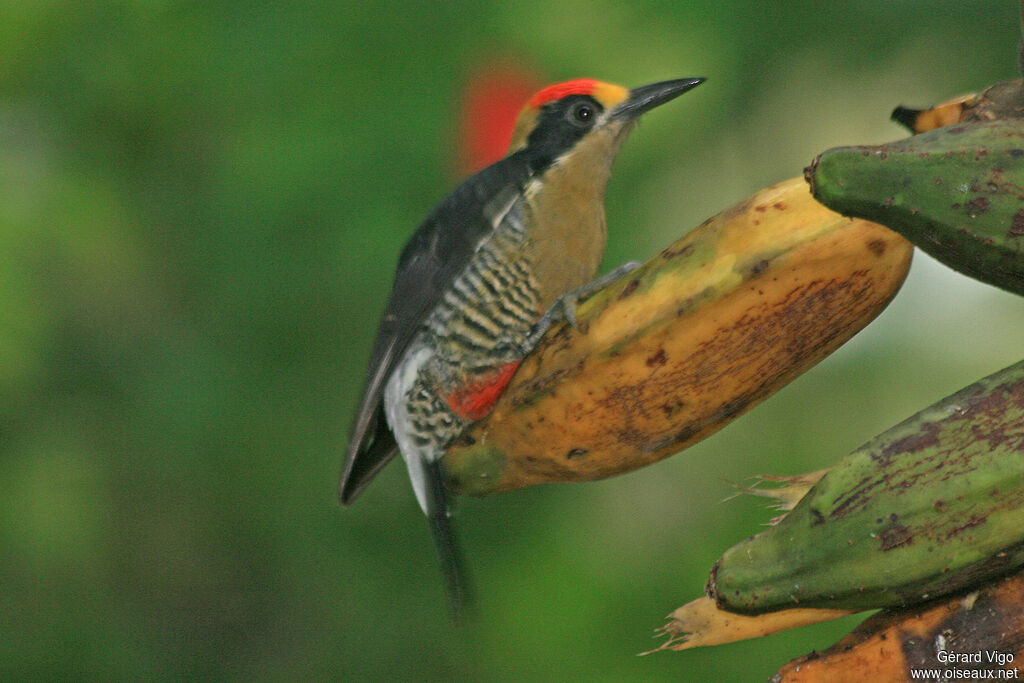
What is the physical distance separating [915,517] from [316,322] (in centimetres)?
191

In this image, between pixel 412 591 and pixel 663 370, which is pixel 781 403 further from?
pixel 663 370

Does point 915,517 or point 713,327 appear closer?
point 915,517

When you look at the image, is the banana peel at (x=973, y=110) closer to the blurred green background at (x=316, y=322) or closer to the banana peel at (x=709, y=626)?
the banana peel at (x=709, y=626)

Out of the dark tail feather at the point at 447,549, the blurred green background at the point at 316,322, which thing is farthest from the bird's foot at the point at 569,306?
the blurred green background at the point at 316,322

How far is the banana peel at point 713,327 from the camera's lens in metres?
1.05

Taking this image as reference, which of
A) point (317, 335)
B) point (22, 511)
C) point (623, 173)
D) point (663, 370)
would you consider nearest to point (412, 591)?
point (317, 335)

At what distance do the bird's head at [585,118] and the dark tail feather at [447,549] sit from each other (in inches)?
25.0

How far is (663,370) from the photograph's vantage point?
43.2 inches

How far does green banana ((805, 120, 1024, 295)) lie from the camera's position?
0.84 metres

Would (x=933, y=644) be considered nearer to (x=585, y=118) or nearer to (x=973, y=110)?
(x=973, y=110)

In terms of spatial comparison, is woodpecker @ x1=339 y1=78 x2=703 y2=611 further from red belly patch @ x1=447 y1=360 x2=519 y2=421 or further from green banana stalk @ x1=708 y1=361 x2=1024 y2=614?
green banana stalk @ x1=708 y1=361 x2=1024 y2=614

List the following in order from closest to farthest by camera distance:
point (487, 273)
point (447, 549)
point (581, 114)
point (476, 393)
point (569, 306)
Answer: point (569, 306) < point (447, 549) < point (476, 393) < point (487, 273) < point (581, 114)

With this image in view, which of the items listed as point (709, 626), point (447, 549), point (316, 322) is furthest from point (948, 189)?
point (316, 322)

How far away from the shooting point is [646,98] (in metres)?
1.87
